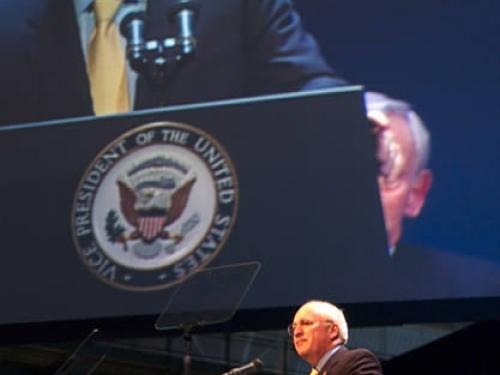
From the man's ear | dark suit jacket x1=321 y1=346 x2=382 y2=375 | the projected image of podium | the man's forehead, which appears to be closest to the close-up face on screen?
the man's ear

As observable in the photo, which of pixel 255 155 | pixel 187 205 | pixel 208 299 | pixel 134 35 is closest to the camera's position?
pixel 208 299

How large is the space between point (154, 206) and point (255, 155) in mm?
716

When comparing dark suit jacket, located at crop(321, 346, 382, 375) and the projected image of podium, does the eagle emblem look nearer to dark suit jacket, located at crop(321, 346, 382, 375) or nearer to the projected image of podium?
the projected image of podium

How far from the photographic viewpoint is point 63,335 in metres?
7.72

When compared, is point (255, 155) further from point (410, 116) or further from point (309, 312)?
point (309, 312)

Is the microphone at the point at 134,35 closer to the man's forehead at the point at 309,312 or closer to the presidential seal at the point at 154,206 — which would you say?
the presidential seal at the point at 154,206

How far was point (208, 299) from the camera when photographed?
14.4ft

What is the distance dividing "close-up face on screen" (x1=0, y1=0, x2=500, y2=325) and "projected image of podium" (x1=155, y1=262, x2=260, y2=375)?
264 cm

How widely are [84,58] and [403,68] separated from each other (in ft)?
6.72

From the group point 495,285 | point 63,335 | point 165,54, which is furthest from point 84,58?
point 495,285

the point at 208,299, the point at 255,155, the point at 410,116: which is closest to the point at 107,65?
the point at 255,155

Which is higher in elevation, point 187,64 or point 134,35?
point 134,35

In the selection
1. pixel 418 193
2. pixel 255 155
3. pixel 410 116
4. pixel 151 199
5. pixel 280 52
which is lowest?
pixel 418 193

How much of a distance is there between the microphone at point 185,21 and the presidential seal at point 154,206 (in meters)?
0.52
